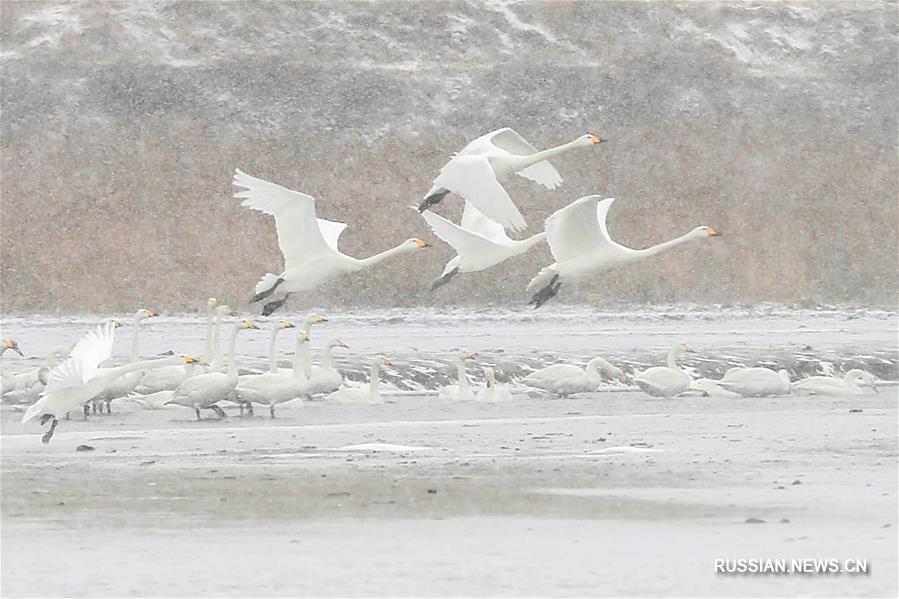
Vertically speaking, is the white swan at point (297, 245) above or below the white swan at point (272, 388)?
above

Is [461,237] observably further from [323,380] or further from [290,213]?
[323,380]

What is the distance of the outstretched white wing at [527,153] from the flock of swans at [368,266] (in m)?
0.01

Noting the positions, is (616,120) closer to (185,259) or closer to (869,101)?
(869,101)

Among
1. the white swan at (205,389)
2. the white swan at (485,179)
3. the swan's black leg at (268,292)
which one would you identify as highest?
the white swan at (485,179)

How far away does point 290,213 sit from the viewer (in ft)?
58.5

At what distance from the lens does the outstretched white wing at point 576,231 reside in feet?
56.7

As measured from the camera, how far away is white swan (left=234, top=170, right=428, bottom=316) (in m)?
17.7

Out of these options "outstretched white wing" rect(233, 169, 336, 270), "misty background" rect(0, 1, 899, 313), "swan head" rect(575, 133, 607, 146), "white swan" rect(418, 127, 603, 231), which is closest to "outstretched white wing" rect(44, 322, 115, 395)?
"outstretched white wing" rect(233, 169, 336, 270)

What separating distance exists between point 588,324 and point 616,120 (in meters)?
18.0

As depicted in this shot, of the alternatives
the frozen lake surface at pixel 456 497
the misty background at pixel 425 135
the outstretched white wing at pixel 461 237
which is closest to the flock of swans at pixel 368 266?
the outstretched white wing at pixel 461 237

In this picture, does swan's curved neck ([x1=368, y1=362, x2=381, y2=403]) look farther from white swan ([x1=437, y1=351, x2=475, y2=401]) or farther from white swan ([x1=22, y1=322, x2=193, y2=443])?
white swan ([x1=22, y1=322, x2=193, y2=443])

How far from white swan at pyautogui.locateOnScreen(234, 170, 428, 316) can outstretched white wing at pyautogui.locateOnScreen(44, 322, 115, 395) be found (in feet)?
8.61

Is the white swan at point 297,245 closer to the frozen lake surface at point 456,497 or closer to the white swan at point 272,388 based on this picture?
the white swan at point 272,388

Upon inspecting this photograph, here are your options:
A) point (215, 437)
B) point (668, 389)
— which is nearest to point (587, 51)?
point (668, 389)
